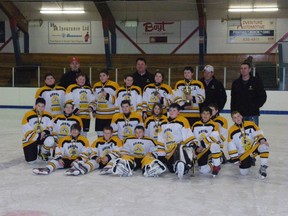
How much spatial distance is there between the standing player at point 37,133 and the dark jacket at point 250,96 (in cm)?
232

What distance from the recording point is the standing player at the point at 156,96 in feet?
16.1

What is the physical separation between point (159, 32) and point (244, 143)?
39.3 ft

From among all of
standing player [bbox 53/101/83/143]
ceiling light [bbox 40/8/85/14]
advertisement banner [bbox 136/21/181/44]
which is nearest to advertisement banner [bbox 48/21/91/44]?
ceiling light [bbox 40/8/85/14]

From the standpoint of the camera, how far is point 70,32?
644 inches

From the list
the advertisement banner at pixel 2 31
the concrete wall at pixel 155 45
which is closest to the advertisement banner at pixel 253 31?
the concrete wall at pixel 155 45

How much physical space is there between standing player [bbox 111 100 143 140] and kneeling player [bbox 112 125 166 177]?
0.21 m

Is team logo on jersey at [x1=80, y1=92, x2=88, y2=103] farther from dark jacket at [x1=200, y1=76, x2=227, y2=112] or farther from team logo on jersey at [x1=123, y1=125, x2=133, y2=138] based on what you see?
dark jacket at [x1=200, y1=76, x2=227, y2=112]

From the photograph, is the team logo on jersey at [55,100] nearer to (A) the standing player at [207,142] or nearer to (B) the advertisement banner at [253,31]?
(A) the standing player at [207,142]

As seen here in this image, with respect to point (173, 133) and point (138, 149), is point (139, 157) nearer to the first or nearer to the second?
point (138, 149)

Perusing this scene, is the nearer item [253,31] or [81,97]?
[81,97]

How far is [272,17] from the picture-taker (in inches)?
591

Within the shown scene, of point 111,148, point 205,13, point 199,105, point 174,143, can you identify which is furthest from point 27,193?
point 205,13

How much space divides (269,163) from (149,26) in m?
11.7

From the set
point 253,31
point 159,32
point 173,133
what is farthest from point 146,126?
point 253,31
